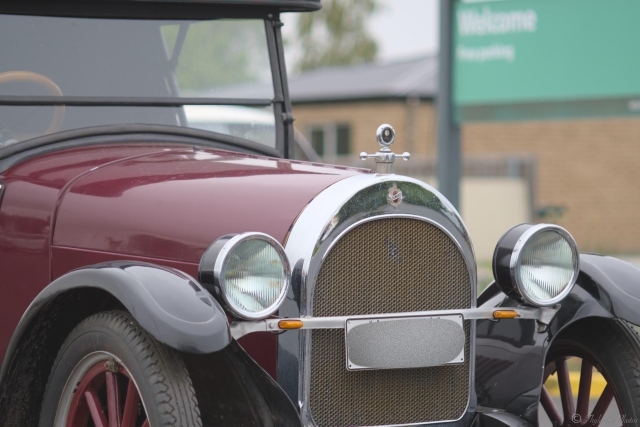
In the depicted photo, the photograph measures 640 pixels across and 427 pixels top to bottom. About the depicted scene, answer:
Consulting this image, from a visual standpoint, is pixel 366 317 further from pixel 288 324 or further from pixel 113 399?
pixel 113 399

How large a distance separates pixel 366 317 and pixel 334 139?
75.6ft

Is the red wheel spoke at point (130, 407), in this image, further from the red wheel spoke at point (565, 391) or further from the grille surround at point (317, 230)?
the red wheel spoke at point (565, 391)

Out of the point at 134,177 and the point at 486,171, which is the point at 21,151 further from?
the point at 486,171

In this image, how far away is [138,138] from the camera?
4422mm

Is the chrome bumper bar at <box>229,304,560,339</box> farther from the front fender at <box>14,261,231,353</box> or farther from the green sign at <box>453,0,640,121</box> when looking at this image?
the green sign at <box>453,0,640,121</box>

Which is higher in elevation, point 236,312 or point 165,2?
point 165,2

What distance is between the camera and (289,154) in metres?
5.00

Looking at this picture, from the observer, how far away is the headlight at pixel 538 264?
12.3 ft

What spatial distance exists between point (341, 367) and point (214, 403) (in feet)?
1.36

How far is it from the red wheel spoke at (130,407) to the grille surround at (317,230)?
0.45 meters

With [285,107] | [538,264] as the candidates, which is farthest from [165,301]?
[285,107]

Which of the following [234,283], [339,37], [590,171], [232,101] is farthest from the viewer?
[339,37]

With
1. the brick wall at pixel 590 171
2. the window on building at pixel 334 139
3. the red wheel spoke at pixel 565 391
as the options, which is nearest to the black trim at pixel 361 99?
the window on building at pixel 334 139

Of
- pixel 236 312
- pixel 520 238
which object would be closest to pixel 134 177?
pixel 236 312
